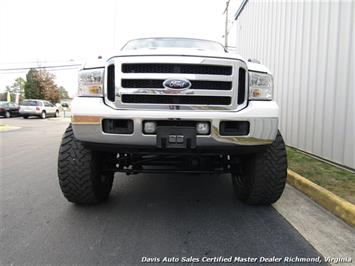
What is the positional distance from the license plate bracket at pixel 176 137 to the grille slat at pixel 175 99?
0.25 metres

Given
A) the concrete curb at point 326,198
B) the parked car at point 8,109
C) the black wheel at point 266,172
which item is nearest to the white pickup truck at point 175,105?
the black wheel at point 266,172

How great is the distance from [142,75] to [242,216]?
1.77 metres

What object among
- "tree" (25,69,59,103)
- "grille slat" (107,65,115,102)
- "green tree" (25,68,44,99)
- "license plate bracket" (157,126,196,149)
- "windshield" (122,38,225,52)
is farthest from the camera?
"tree" (25,69,59,103)

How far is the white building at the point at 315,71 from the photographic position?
18.4ft

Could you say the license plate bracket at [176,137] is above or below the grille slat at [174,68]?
below

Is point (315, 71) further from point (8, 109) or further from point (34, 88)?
point (34, 88)

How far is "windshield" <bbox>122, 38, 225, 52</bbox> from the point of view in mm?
4703

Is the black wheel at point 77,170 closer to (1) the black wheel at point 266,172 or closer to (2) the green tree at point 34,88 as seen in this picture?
(1) the black wheel at point 266,172

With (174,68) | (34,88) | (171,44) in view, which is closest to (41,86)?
(34,88)

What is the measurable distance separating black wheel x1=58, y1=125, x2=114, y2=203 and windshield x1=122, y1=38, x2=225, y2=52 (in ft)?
5.70

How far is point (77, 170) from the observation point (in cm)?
347

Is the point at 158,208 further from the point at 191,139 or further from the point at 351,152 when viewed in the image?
the point at 351,152

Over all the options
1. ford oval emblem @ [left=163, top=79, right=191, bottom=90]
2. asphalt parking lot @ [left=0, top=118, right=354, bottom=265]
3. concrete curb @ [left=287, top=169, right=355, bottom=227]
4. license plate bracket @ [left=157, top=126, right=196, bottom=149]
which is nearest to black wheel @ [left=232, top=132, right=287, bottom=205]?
asphalt parking lot @ [left=0, top=118, right=354, bottom=265]

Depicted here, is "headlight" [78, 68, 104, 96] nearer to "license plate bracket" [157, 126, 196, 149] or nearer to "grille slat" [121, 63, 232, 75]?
"grille slat" [121, 63, 232, 75]
